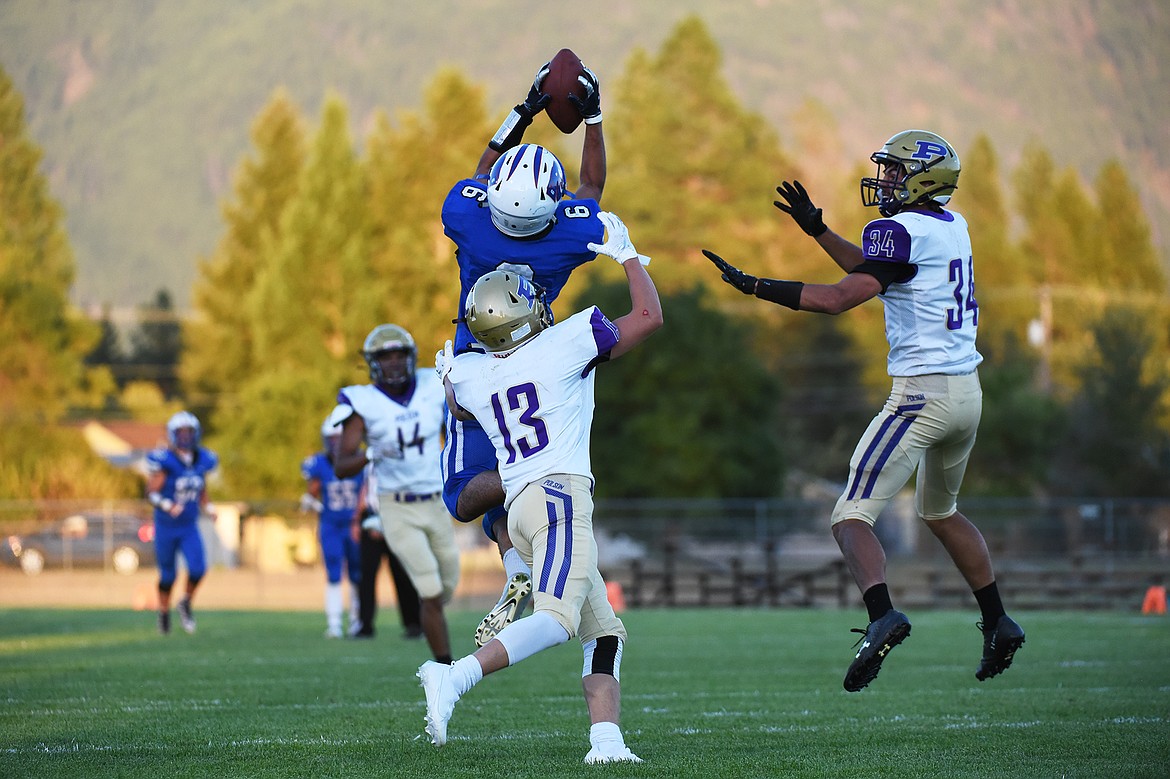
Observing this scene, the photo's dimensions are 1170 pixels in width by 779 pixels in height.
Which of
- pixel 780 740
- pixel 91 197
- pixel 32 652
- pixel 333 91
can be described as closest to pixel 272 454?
pixel 333 91

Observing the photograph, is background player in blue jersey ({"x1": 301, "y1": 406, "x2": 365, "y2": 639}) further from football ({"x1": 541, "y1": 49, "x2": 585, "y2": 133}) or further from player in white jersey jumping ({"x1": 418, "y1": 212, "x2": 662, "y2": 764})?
player in white jersey jumping ({"x1": 418, "y1": 212, "x2": 662, "y2": 764})

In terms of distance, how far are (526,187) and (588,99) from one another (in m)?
0.79

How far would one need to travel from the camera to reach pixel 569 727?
6.61m

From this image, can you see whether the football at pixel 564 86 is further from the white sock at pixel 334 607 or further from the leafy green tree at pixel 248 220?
the leafy green tree at pixel 248 220

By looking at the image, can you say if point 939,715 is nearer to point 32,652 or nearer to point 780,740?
point 780,740

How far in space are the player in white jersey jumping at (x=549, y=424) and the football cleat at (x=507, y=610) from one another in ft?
0.26

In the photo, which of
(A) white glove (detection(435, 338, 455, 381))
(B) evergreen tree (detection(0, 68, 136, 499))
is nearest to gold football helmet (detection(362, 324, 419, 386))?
(A) white glove (detection(435, 338, 455, 381))

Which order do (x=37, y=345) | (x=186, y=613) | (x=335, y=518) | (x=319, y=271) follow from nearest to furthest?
(x=186, y=613) → (x=335, y=518) → (x=319, y=271) → (x=37, y=345)

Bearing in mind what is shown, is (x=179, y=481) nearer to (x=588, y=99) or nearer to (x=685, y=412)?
(x=588, y=99)

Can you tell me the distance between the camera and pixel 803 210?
21.1 feet

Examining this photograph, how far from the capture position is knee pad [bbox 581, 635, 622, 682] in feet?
19.3

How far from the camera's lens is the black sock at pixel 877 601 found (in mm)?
6414

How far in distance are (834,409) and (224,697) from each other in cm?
5115

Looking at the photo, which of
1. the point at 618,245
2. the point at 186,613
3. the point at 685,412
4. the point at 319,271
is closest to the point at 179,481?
the point at 186,613
